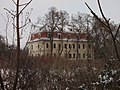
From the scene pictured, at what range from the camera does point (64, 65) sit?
30.7 ft

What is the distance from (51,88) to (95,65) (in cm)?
136

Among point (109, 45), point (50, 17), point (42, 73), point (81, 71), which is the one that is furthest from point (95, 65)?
point (50, 17)

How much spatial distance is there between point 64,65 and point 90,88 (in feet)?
8.77

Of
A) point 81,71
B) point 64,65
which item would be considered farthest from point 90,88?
point 64,65

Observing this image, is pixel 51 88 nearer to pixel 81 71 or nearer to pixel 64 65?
pixel 81 71

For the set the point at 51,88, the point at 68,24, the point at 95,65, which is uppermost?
the point at 68,24

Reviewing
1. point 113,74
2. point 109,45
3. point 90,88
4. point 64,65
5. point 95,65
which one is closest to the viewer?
point 109,45

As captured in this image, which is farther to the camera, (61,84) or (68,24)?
(68,24)

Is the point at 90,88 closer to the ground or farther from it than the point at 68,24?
closer to the ground

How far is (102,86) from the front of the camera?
654 cm

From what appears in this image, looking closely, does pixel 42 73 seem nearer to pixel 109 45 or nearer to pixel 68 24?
pixel 109 45

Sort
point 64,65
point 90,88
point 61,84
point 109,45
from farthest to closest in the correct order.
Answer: point 64,65
point 61,84
point 90,88
point 109,45

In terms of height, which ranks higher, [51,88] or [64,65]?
[64,65]

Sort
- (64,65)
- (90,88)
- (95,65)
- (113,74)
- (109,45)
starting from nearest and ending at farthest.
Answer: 1. (109,45)
2. (113,74)
3. (90,88)
4. (95,65)
5. (64,65)
